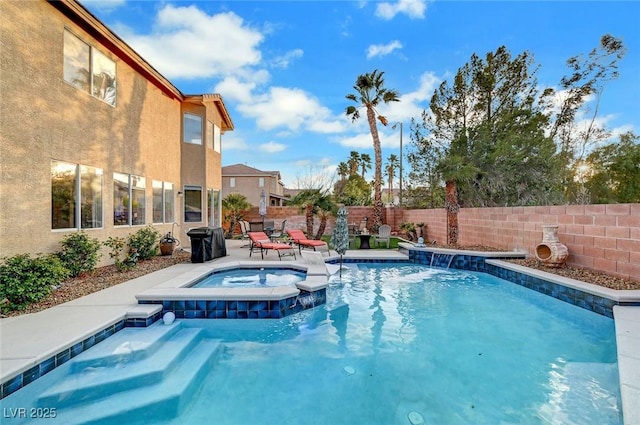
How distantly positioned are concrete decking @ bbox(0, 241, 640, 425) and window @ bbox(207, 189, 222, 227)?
Result: 28.0 ft

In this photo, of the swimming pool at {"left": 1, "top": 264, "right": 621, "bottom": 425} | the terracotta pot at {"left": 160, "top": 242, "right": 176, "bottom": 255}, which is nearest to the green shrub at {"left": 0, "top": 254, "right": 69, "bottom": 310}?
the swimming pool at {"left": 1, "top": 264, "right": 621, "bottom": 425}

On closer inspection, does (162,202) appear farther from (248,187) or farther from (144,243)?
(248,187)

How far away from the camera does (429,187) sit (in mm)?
19688

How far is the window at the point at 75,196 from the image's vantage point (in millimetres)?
7191

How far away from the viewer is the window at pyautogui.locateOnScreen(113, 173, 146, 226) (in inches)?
375

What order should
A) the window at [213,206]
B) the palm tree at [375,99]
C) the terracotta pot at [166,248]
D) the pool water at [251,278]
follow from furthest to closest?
1. the palm tree at [375,99]
2. the window at [213,206]
3. the terracotta pot at [166,248]
4. the pool water at [251,278]

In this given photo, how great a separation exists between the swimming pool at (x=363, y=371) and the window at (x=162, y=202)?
7.62 metres

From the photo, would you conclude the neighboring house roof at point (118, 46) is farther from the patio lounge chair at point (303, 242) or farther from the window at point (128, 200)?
the patio lounge chair at point (303, 242)

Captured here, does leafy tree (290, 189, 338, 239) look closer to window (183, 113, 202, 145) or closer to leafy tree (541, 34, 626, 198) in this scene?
window (183, 113, 202, 145)

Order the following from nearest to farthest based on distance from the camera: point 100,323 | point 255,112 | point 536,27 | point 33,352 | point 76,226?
point 33,352 → point 100,323 → point 76,226 → point 536,27 → point 255,112

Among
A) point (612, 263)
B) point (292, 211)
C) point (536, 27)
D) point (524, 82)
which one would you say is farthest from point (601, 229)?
point (292, 211)

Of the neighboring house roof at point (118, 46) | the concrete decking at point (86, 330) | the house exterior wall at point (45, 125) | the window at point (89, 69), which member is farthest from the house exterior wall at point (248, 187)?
the concrete decking at point (86, 330)

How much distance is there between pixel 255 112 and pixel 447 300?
18390 mm

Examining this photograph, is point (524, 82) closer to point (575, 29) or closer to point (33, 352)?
point (575, 29)
